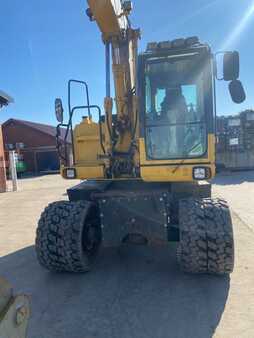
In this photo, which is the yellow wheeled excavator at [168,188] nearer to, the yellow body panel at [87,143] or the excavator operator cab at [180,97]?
the excavator operator cab at [180,97]

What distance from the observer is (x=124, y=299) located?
3.66 metres

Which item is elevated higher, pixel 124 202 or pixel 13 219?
pixel 124 202

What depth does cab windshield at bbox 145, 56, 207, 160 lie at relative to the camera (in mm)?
4137

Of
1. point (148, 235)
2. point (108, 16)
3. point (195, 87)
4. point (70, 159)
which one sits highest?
point (108, 16)

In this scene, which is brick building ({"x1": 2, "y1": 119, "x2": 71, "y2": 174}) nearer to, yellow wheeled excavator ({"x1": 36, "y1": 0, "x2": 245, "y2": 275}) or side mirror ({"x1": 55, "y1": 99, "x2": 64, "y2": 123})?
side mirror ({"x1": 55, "y1": 99, "x2": 64, "y2": 123})

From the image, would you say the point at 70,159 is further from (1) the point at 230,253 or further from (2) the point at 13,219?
(2) the point at 13,219

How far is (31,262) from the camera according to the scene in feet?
16.8

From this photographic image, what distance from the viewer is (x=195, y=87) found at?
4207 millimetres

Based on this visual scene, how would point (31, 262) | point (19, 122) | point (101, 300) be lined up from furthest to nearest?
1. point (19, 122)
2. point (31, 262)
3. point (101, 300)

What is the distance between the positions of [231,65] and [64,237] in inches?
120

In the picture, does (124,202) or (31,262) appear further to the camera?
(31,262)

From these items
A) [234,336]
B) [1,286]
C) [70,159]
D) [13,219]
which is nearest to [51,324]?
[234,336]

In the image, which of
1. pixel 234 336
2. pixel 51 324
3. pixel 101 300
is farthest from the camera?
pixel 101 300

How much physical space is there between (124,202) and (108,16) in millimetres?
2704
